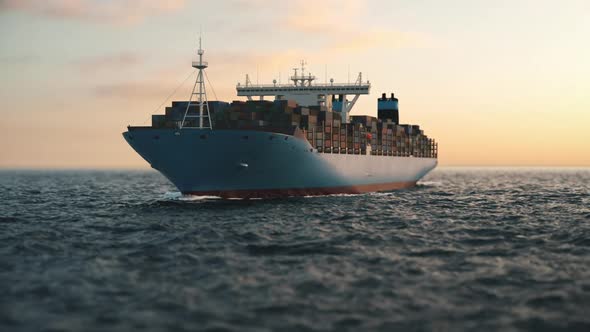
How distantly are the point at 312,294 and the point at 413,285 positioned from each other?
264 centimetres

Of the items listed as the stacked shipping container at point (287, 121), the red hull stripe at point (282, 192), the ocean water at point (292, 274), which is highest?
the stacked shipping container at point (287, 121)

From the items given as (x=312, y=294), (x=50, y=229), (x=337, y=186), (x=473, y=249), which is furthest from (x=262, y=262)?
(x=337, y=186)

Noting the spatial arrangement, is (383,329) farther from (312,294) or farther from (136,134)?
(136,134)

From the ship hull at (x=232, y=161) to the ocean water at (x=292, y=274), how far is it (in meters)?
6.17

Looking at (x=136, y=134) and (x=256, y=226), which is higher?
(x=136, y=134)

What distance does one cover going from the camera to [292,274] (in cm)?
1434

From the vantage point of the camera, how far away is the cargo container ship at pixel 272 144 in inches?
1276

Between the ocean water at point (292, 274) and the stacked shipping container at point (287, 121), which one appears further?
the stacked shipping container at point (287, 121)

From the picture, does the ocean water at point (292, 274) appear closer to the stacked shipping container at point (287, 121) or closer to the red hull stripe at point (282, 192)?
the red hull stripe at point (282, 192)

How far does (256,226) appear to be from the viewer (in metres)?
23.5

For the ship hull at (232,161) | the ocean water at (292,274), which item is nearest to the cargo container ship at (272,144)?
the ship hull at (232,161)

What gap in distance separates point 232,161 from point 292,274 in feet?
62.0

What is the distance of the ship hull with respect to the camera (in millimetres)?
31984

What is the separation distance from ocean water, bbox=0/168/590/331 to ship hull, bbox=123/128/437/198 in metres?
6.17
